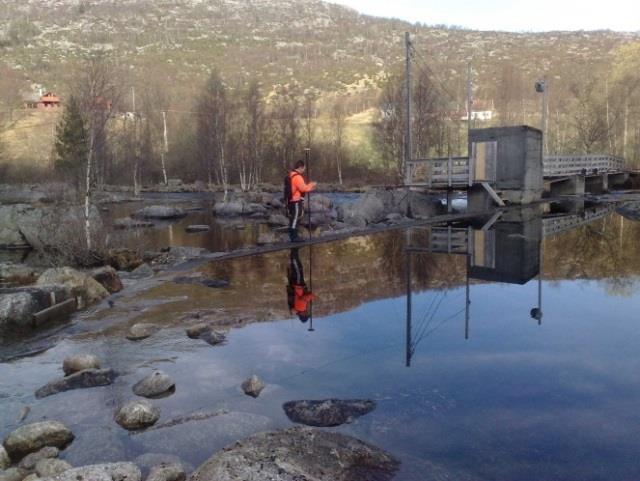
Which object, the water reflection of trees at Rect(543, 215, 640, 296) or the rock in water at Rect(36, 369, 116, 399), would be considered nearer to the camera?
the rock in water at Rect(36, 369, 116, 399)

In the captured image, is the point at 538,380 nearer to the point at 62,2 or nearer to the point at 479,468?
the point at 479,468

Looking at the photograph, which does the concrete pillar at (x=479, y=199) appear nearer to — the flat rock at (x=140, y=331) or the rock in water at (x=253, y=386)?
the flat rock at (x=140, y=331)

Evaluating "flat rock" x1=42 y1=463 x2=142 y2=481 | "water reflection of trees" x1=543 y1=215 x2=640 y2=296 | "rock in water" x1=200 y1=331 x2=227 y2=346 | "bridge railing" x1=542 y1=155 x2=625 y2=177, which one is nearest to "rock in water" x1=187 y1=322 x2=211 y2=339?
"rock in water" x1=200 y1=331 x2=227 y2=346

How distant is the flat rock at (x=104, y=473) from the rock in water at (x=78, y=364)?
2.88 meters

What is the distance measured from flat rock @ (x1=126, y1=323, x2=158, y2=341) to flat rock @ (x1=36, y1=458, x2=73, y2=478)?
11.7ft

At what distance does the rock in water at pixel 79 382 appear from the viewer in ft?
21.5

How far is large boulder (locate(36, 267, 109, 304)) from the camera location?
10.7m

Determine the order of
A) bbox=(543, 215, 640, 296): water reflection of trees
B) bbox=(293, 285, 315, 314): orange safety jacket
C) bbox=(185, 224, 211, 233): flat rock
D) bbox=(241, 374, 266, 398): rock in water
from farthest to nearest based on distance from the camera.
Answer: bbox=(185, 224, 211, 233): flat rock < bbox=(543, 215, 640, 296): water reflection of trees < bbox=(293, 285, 315, 314): orange safety jacket < bbox=(241, 374, 266, 398): rock in water

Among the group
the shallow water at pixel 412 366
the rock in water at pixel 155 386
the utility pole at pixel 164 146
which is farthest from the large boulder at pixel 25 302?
the utility pole at pixel 164 146

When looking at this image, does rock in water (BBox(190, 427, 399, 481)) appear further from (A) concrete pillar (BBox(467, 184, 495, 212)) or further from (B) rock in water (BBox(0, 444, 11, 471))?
(A) concrete pillar (BBox(467, 184, 495, 212))

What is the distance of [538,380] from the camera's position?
20.9 feet

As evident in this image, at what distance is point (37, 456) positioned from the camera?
16.5 feet

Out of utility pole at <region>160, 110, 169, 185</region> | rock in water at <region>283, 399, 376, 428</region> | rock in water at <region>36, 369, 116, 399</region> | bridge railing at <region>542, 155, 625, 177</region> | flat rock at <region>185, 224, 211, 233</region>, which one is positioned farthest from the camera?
utility pole at <region>160, 110, 169, 185</region>

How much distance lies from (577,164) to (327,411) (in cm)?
2999
